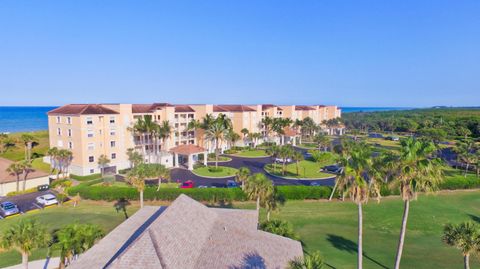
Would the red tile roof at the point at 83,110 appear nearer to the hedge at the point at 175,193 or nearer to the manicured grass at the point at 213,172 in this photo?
the hedge at the point at 175,193

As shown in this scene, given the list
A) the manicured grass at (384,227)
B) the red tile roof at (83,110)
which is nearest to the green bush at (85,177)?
the red tile roof at (83,110)

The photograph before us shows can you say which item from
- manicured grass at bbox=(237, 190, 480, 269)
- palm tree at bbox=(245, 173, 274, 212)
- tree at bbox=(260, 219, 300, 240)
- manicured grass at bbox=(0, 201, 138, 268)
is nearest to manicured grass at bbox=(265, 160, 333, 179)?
manicured grass at bbox=(237, 190, 480, 269)

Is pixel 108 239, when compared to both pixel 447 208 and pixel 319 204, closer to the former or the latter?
pixel 319 204

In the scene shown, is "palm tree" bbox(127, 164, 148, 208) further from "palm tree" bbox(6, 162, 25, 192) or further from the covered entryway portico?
the covered entryway portico

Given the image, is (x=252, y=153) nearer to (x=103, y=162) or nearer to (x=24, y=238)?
(x=103, y=162)

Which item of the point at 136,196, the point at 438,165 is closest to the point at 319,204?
the point at 438,165

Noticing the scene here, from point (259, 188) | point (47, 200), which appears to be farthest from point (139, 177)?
point (47, 200)
